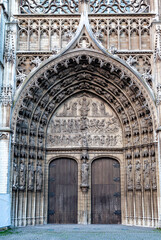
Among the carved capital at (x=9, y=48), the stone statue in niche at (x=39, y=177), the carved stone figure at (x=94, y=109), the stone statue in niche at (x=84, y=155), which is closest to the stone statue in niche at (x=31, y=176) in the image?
the stone statue in niche at (x=39, y=177)

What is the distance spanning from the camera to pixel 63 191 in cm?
1433

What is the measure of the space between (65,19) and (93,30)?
4.49 ft

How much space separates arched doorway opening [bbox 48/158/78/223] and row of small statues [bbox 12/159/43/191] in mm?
739

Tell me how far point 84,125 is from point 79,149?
111 cm

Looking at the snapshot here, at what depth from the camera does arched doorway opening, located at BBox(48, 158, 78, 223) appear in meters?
14.0

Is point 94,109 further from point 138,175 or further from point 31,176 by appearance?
point 31,176

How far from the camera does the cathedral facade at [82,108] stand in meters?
13.3

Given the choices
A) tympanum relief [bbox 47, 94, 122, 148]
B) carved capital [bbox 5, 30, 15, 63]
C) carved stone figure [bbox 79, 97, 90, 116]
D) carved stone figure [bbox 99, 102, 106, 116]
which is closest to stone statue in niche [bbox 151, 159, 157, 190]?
tympanum relief [bbox 47, 94, 122, 148]

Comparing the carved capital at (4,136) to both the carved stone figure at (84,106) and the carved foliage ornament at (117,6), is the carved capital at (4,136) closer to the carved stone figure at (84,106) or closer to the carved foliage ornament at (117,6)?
the carved stone figure at (84,106)

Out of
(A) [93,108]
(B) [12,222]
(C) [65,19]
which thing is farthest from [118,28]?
(B) [12,222]

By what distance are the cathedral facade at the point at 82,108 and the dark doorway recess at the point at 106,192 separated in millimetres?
42

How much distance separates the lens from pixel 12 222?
1254cm

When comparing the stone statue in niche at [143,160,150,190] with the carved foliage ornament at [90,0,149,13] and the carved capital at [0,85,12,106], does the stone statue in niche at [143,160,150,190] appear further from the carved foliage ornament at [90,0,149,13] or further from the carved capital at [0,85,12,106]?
the carved foliage ornament at [90,0,149,13]

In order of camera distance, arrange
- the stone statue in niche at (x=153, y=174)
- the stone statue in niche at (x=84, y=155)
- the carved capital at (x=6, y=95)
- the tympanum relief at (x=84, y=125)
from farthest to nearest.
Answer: the tympanum relief at (x=84, y=125) < the stone statue in niche at (x=84, y=155) < the carved capital at (x=6, y=95) < the stone statue in niche at (x=153, y=174)
